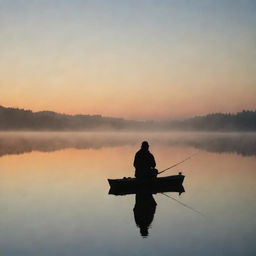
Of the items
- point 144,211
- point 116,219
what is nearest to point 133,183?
point 144,211

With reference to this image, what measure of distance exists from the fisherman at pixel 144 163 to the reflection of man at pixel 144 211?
100cm

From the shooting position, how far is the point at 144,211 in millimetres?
16453

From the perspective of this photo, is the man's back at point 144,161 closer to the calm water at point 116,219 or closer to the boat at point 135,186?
the boat at point 135,186

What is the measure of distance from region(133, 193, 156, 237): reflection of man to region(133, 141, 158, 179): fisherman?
3.29 feet

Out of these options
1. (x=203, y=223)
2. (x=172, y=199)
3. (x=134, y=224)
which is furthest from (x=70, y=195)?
(x=203, y=223)

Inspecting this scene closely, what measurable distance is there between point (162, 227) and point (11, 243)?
4.92 m

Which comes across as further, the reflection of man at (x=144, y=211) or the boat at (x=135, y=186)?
the boat at (x=135, y=186)

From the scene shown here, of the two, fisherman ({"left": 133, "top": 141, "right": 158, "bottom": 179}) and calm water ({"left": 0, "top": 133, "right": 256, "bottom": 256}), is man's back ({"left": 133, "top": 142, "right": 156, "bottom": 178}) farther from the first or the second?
calm water ({"left": 0, "top": 133, "right": 256, "bottom": 256})

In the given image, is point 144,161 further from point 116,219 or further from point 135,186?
point 116,219

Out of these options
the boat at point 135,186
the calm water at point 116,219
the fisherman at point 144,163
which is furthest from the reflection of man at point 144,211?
the fisherman at point 144,163

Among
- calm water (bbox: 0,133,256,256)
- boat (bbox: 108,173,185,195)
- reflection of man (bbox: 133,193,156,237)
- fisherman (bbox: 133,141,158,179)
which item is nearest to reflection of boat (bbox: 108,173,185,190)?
boat (bbox: 108,173,185,195)

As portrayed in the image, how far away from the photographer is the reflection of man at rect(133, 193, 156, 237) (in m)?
13.8

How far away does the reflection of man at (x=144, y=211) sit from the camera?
45.4 feet

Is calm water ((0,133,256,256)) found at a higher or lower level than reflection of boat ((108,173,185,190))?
→ lower
